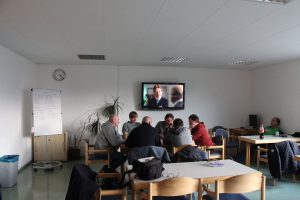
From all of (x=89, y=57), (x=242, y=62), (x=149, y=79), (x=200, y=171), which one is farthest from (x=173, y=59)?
(x=200, y=171)

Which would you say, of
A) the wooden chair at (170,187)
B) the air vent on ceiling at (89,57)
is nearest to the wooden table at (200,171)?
the wooden chair at (170,187)

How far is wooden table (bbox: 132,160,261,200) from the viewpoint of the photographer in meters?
2.59

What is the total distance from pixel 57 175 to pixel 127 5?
3974 mm

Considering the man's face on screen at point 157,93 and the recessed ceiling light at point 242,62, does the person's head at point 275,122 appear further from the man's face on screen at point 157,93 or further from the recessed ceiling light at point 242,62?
the man's face on screen at point 157,93

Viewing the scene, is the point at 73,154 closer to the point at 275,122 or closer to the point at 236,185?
the point at 236,185

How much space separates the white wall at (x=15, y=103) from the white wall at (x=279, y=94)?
658cm

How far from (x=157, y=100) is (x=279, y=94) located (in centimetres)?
339

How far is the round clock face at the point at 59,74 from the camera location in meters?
6.76

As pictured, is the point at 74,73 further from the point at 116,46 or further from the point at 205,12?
the point at 205,12

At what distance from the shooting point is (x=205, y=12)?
293cm

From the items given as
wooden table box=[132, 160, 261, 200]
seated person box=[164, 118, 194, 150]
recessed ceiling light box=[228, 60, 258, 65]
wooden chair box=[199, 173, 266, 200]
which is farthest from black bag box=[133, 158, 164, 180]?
recessed ceiling light box=[228, 60, 258, 65]

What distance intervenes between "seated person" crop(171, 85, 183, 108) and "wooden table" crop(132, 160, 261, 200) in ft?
13.5

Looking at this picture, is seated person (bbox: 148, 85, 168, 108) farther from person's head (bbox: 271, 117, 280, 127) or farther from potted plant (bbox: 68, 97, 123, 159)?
person's head (bbox: 271, 117, 280, 127)

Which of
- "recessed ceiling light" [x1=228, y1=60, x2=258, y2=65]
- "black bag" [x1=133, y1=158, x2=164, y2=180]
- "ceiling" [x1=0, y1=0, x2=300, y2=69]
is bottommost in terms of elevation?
"black bag" [x1=133, y1=158, x2=164, y2=180]
